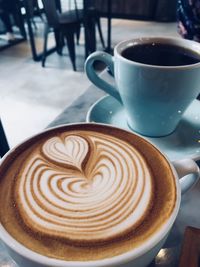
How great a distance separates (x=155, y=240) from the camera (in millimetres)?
241

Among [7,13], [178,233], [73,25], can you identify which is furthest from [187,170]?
[7,13]

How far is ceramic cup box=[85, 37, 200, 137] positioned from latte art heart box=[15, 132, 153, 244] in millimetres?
116

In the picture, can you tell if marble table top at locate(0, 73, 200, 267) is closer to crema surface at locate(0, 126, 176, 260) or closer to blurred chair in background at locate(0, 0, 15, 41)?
crema surface at locate(0, 126, 176, 260)

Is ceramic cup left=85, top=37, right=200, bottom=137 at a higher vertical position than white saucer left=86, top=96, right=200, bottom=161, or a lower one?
higher

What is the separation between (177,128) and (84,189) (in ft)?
0.94

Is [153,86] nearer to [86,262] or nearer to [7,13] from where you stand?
[86,262]

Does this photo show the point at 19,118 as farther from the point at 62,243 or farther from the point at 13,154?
the point at 62,243

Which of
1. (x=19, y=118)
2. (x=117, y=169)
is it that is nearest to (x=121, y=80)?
(x=117, y=169)

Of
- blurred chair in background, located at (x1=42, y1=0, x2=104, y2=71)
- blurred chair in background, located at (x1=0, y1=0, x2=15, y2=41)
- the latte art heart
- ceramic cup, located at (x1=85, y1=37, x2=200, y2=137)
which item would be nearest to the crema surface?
the latte art heart

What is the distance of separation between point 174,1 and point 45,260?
13.9ft

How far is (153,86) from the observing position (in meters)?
0.42

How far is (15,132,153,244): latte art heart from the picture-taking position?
0.85ft

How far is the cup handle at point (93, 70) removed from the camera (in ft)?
1.63

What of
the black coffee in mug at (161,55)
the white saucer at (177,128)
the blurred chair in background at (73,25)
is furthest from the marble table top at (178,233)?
the blurred chair in background at (73,25)
